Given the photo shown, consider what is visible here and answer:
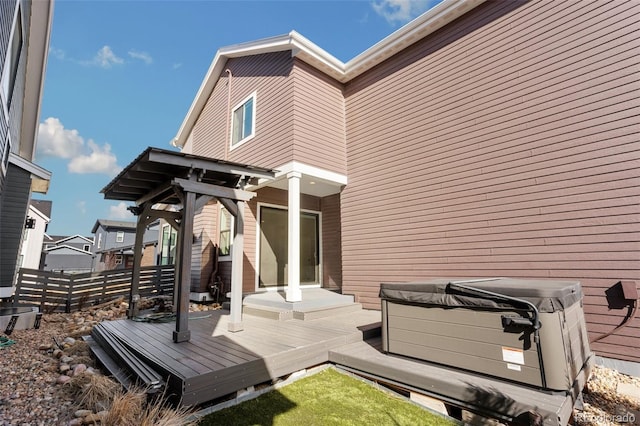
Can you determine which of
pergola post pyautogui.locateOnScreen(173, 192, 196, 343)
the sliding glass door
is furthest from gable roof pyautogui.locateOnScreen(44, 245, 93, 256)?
pergola post pyautogui.locateOnScreen(173, 192, 196, 343)

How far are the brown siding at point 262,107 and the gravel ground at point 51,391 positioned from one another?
4.87m

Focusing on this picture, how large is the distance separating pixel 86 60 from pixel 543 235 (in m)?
27.1

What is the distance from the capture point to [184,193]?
4047mm

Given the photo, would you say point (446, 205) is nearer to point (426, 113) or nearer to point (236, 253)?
point (426, 113)

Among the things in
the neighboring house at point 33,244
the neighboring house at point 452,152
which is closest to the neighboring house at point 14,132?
the neighboring house at point 452,152

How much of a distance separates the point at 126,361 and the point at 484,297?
3.98m

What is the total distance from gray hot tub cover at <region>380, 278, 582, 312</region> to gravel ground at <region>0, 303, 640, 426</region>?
42.7 inches

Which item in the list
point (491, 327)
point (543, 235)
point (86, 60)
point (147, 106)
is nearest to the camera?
point (491, 327)

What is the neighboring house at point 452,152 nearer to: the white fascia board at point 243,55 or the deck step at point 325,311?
the white fascia board at point 243,55

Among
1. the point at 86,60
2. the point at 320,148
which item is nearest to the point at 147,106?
the point at 86,60

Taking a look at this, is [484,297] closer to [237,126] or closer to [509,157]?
[509,157]

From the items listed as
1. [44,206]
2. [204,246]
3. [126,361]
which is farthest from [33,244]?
[126,361]

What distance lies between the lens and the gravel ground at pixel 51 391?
8.96ft

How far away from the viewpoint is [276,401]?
10.00ft
